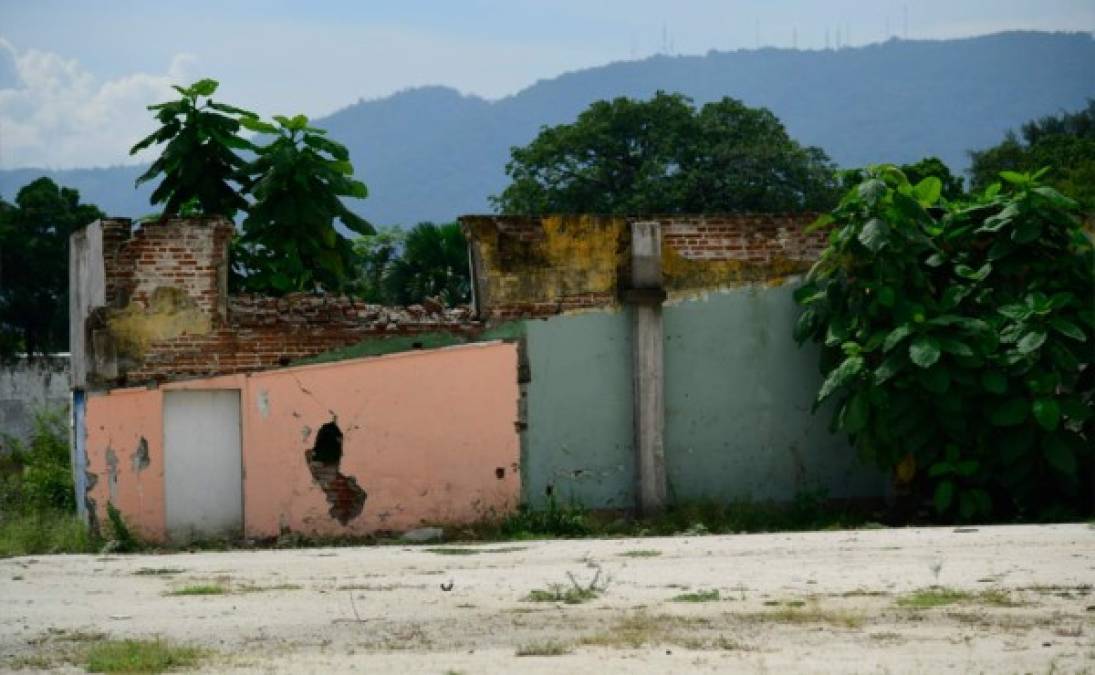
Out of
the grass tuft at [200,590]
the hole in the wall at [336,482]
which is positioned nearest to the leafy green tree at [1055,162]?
the hole in the wall at [336,482]

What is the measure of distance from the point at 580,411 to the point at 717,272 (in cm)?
221

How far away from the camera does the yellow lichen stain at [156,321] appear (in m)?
17.3

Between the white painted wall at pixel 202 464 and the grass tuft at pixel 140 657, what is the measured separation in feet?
24.5

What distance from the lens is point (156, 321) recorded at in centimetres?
1742

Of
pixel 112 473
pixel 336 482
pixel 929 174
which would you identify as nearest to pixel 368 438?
pixel 336 482

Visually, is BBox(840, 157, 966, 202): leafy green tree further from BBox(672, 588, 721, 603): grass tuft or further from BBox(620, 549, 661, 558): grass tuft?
BBox(672, 588, 721, 603): grass tuft

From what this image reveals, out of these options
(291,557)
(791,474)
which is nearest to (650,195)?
(791,474)

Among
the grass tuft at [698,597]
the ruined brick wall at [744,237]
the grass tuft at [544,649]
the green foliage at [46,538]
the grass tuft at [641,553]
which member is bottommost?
the green foliage at [46,538]

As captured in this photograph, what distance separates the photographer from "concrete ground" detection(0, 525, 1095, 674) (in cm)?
934

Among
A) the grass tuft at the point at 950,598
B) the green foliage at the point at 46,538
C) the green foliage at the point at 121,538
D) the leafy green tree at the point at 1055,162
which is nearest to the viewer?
the grass tuft at the point at 950,598

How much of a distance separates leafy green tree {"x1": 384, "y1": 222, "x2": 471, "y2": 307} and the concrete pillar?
8.78m

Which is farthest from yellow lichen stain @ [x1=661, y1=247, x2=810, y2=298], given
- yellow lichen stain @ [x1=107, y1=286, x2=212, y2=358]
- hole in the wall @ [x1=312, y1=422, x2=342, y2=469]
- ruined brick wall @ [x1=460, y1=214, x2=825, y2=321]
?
yellow lichen stain @ [x1=107, y1=286, x2=212, y2=358]

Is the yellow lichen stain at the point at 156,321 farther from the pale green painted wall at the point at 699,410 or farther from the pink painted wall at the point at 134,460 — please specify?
the pale green painted wall at the point at 699,410

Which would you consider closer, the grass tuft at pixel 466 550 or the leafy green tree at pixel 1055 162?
the grass tuft at pixel 466 550
